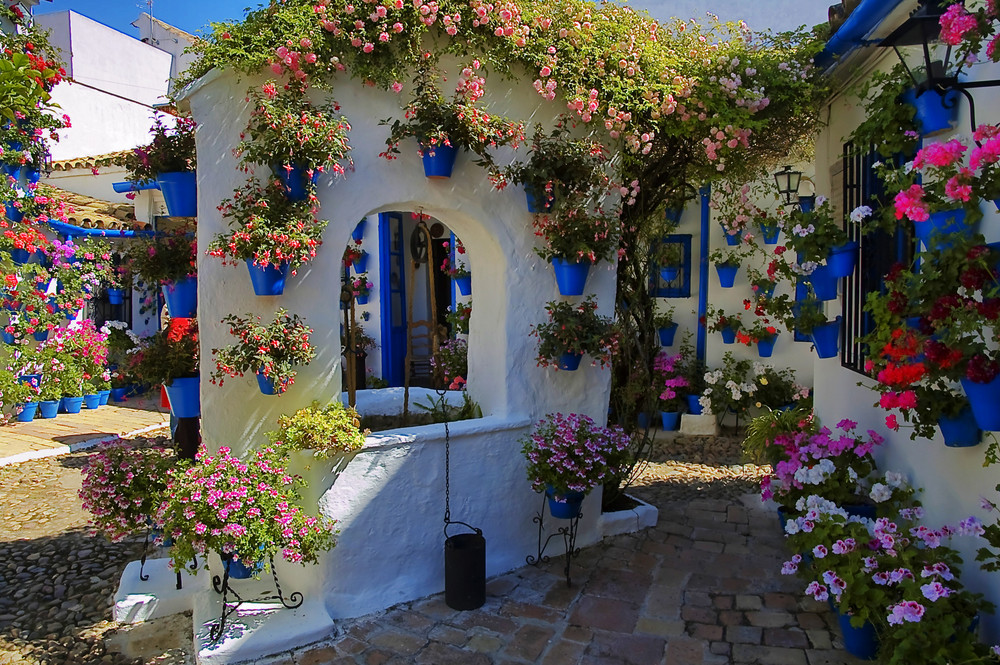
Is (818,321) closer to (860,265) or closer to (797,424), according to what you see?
(860,265)

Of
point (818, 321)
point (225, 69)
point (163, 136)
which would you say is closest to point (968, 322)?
point (818, 321)

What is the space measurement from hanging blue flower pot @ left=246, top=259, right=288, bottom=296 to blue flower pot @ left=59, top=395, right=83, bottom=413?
320 inches

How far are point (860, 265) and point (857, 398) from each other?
90 cm

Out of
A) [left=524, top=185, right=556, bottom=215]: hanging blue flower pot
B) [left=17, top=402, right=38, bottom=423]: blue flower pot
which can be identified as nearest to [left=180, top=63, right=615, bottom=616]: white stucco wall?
[left=524, top=185, right=556, bottom=215]: hanging blue flower pot

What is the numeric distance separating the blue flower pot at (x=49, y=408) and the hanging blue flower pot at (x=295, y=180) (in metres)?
8.15

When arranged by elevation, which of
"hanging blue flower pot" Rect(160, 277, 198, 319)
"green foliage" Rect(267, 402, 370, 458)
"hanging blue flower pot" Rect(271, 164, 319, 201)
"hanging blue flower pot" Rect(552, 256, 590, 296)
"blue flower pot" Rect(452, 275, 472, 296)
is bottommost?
"green foliage" Rect(267, 402, 370, 458)

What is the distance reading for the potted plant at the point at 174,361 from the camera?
14.9ft

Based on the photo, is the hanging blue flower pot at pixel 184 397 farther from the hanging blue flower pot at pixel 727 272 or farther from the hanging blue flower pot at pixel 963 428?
the hanging blue flower pot at pixel 727 272

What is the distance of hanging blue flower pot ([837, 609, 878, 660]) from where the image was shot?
3.52m

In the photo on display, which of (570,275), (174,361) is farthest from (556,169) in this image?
(174,361)

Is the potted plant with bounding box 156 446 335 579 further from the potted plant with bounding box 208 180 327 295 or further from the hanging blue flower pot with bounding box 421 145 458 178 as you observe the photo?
the hanging blue flower pot with bounding box 421 145 458 178

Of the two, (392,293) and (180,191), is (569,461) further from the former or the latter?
(392,293)

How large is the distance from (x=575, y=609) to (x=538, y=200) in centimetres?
269

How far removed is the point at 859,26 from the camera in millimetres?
3922
